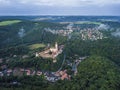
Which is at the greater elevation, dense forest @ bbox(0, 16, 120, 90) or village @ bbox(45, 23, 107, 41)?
dense forest @ bbox(0, 16, 120, 90)

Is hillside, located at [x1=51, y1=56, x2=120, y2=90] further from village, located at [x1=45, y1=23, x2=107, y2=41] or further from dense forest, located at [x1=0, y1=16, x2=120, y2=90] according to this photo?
village, located at [x1=45, y1=23, x2=107, y2=41]

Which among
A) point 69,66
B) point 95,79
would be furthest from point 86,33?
point 95,79

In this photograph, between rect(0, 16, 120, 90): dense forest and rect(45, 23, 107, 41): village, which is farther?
rect(45, 23, 107, 41): village

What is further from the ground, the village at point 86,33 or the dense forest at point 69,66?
the dense forest at point 69,66

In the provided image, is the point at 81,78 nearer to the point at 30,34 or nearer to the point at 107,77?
the point at 107,77

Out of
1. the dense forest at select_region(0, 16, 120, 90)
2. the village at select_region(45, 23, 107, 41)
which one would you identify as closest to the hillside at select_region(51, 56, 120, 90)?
the dense forest at select_region(0, 16, 120, 90)

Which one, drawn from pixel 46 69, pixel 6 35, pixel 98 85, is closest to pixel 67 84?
pixel 98 85

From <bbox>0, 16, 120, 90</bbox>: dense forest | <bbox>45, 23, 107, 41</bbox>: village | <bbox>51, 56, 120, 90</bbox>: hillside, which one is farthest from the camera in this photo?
<bbox>45, 23, 107, 41</bbox>: village

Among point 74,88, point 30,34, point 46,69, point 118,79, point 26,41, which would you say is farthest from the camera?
point 30,34

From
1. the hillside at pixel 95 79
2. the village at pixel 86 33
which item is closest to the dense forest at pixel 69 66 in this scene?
the hillside at pixel 95 79

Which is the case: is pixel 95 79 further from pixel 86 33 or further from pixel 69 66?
pixel 86 33

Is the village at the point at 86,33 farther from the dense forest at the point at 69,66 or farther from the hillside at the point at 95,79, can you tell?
the hillside at the point at 95,79
